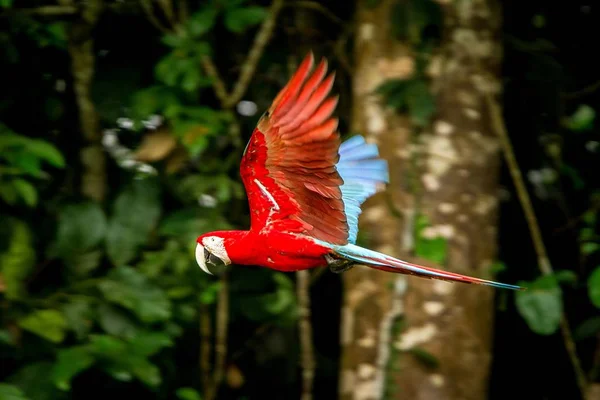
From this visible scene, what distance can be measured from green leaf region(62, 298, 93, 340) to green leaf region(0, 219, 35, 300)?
13 cm

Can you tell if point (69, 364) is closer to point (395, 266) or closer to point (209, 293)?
point (209, 293)

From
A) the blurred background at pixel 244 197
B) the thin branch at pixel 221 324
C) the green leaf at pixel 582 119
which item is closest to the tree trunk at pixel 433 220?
the blurred background at pixel 244 197

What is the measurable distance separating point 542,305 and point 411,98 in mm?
640

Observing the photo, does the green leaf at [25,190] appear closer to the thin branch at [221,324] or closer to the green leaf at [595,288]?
the thin branch at [221,324]

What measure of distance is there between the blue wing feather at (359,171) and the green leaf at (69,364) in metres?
0.76

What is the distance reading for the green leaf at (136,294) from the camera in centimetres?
249

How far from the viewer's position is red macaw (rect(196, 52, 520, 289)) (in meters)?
1.68

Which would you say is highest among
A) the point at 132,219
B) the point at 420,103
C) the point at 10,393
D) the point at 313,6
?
the point at 313,6

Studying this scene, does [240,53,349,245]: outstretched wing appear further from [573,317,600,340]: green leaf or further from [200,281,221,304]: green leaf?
[573,317,600,340]: green leaf

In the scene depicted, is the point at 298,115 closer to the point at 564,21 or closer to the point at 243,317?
the point at 243,317

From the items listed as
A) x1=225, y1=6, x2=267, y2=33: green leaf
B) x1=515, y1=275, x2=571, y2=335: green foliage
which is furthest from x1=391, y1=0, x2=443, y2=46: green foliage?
x1=515, y1=275, x2=571, y2=335: green foliage

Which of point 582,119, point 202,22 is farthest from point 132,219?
point 582,119

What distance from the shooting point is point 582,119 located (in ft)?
10.2

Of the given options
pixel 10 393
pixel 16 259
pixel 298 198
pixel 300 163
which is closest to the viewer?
pixel 300 163
